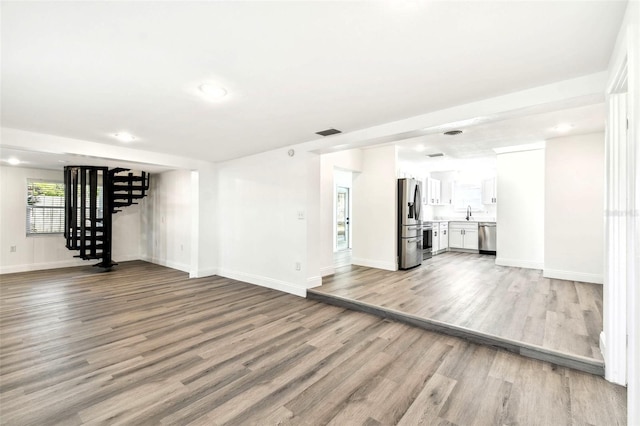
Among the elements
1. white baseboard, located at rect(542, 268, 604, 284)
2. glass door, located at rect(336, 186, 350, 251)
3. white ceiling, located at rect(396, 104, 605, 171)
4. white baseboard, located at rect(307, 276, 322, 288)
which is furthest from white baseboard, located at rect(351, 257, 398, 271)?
white baseboard, located at rect(542, 268, 604, 284)

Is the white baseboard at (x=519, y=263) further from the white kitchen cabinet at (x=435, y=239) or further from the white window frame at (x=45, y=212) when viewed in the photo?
the white window frame at (x=45, y=212)

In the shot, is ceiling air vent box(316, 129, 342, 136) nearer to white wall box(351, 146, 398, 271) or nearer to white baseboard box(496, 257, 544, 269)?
white wall box(351, 146, 398, 271)

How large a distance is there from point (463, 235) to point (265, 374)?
775 cm

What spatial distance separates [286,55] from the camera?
6.43 feet

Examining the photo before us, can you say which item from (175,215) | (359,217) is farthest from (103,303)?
(359,217)

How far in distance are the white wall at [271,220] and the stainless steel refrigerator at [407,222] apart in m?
2.08

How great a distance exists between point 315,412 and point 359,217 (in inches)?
183

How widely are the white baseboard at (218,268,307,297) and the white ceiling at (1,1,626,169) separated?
2691mm

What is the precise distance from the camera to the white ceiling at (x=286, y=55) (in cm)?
155

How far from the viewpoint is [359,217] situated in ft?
20.6

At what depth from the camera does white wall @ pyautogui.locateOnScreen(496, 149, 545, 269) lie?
19.2 feet

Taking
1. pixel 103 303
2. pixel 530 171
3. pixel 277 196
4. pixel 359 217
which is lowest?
pixel 103 303

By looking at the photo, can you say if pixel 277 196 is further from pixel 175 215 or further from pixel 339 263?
pixel 175 215

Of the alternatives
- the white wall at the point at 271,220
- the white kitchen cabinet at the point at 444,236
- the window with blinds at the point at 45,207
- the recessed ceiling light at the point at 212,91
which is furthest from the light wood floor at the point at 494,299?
the window with blinds at the point at 45,207
